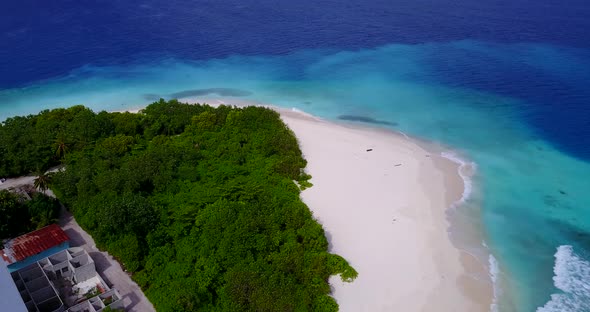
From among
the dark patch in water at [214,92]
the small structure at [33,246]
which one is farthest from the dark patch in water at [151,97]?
the small structure at [33,246]

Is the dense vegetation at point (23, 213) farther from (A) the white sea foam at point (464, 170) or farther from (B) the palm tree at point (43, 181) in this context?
(A) the white sea foam at point (464, 170)

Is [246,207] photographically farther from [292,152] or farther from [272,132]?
[272,132]

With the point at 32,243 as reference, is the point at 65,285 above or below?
below

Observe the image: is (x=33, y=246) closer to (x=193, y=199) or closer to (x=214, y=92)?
(x=193, y=199)

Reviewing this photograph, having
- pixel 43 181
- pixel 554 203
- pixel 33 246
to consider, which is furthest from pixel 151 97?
pixel 554 203

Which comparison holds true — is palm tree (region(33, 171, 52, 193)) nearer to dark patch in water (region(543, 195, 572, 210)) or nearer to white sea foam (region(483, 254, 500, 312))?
white sea foam (region(483, 254, 500, 312))

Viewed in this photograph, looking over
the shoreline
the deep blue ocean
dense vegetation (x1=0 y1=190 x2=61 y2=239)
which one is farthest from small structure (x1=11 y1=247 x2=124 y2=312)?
the deep blue ocean
